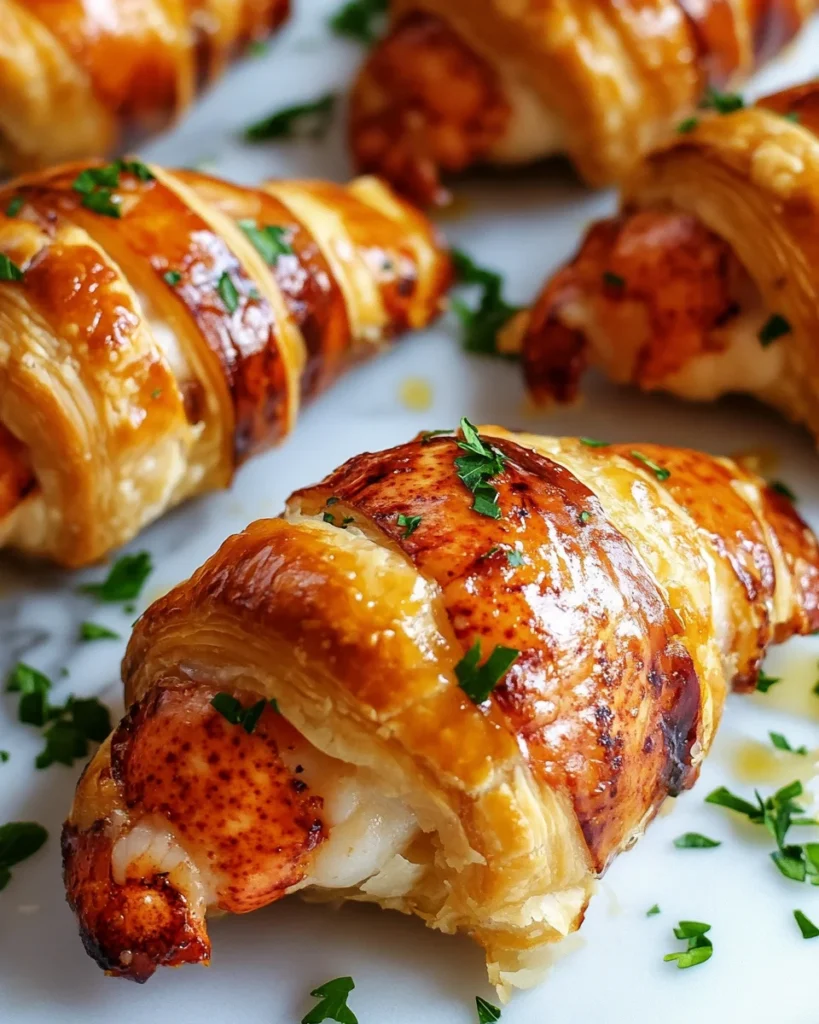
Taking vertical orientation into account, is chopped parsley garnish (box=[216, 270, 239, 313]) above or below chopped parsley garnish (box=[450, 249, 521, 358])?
above

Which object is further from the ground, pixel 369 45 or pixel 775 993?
pixel 369 45

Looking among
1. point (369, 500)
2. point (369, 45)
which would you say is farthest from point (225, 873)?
point (369, 45)

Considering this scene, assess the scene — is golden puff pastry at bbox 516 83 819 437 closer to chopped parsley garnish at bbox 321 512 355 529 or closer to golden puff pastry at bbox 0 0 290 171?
chopped parsley garnish at bbox 321 512 355 529

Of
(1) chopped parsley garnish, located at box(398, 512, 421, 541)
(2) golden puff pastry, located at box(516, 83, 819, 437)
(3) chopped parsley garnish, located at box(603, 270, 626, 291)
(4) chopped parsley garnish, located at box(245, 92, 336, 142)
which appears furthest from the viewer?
(4) chopped parsley garnish, located at box(245, 92, 336, 142)

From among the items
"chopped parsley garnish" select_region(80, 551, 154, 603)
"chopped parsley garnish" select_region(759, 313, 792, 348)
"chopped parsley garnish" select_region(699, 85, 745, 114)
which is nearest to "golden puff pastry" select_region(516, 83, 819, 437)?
"chopped parsley garnish" select_region(759, 313, 792, 348)

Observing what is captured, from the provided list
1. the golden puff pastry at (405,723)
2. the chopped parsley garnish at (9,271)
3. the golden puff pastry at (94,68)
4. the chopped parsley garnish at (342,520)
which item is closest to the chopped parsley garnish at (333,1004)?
the golden puff pastry at (405,723)

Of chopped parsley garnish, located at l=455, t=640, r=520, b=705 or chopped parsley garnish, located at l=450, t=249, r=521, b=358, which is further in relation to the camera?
chopped parsley garnish, located at l=450, t=249, r=521, b=358

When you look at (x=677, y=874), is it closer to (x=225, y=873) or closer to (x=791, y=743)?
(x=791, y=743)

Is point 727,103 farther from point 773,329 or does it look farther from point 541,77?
point 773,329
